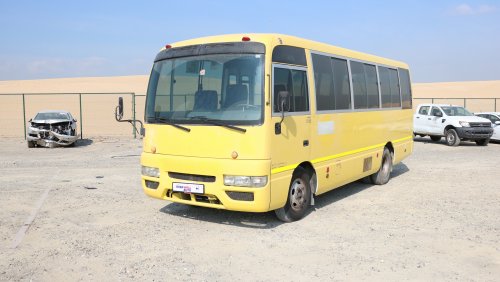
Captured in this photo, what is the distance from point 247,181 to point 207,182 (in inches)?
24.5

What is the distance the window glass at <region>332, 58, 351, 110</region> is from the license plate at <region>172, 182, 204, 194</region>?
9.99 ft

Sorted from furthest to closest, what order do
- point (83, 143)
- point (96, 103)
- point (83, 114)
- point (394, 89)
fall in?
Answer: point (96, 103) < point (83, 114) < point (83, 143) < point (394, 89)

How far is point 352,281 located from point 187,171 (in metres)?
2.93

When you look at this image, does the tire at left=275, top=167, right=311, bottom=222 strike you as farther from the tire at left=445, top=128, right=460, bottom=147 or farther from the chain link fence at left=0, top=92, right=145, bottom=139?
the chain link fence at left=0, top=92, right=145, bottom=139

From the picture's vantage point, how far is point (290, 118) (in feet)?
→ 23.1

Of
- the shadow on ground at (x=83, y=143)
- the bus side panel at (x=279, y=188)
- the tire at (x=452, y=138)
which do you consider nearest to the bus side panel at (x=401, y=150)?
the bus side panel at (x=279, y=188)

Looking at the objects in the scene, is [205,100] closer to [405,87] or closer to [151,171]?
[151,171]

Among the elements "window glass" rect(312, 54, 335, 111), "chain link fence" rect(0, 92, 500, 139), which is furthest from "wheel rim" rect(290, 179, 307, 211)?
"chain link fence" rect(0, 92, 500, 139)

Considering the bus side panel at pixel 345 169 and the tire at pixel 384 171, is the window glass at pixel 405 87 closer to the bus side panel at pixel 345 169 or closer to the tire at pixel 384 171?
the tire at pixel 384 171

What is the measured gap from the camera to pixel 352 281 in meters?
4.96

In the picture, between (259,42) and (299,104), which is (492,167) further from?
(259,42)

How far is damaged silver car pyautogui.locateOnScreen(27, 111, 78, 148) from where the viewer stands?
61.3 ft

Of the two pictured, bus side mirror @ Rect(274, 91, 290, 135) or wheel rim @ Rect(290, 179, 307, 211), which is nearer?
bus side mirror @ Rect(274, 91, 290, 135)

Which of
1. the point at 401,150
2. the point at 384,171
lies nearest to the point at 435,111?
the point at 401,150
